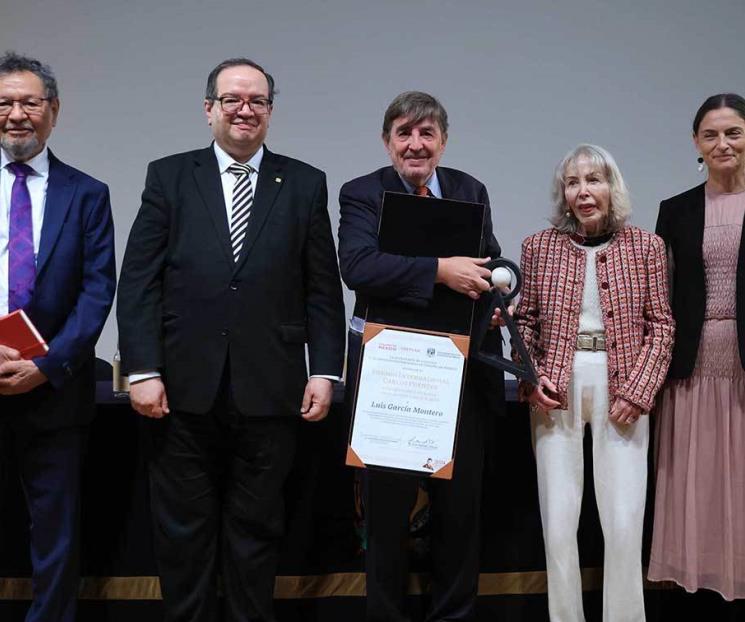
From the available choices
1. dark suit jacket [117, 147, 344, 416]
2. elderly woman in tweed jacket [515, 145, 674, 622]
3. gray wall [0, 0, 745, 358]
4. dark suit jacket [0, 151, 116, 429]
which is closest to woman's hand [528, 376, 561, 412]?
elderly woman in tweed jacket [515, 145, 674, 622]

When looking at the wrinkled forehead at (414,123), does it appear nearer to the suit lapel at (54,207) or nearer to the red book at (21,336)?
the suit lapel at (54,207)

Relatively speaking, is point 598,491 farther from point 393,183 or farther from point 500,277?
point 393,183

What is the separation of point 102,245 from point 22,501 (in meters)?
0.84

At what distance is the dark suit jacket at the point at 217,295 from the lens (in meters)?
2.29

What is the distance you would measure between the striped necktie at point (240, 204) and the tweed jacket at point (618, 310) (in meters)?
0.87

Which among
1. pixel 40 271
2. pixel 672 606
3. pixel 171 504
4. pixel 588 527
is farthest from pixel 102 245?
pixel 672 606

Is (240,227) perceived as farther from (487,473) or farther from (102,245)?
(487,473)

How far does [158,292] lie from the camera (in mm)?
2330

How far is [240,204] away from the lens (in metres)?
2.38

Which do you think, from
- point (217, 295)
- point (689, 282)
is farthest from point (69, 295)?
point (689, 282)

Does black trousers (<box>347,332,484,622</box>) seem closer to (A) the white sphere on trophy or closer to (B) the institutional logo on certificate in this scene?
(B) the institutional logo on certificate

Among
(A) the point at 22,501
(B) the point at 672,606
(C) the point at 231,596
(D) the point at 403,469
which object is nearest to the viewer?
(D) the point at 403,469

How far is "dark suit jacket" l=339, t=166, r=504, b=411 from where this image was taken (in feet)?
7.50

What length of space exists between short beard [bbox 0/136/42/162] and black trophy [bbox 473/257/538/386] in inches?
50.6
